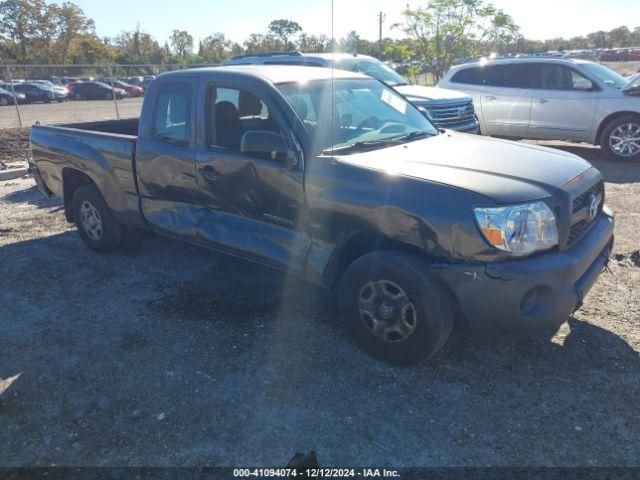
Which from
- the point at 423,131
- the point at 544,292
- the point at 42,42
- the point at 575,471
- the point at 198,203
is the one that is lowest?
the point at 575,471

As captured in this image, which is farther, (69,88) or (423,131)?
(69,88)

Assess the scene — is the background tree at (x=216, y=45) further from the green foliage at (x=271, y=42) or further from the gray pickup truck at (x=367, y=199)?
the gray pickup truck at (x=367, y=199)

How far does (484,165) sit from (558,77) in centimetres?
795

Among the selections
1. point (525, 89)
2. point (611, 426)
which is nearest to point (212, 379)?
point (611, 426)

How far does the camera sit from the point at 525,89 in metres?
10.4

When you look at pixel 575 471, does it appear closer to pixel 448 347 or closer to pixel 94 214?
pixel 448 347

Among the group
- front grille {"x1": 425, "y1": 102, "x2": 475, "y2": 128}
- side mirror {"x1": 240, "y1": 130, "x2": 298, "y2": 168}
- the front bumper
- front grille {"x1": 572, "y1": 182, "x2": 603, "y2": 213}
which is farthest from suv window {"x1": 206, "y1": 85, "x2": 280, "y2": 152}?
front grille {"x1": 425, "y1": 102, "x2": 475, "y2": 128}

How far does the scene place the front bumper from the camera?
2920 millimetres

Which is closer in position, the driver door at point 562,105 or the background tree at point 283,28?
the driver door at point 562,105

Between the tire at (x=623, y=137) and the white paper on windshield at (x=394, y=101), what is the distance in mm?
6624

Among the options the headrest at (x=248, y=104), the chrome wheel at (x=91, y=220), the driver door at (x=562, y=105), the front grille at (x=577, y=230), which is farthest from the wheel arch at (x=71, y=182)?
the driver door at (x=562, y=105)

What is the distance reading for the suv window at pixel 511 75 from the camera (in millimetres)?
10359

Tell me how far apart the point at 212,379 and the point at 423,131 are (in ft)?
8.42

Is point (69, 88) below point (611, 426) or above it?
above
